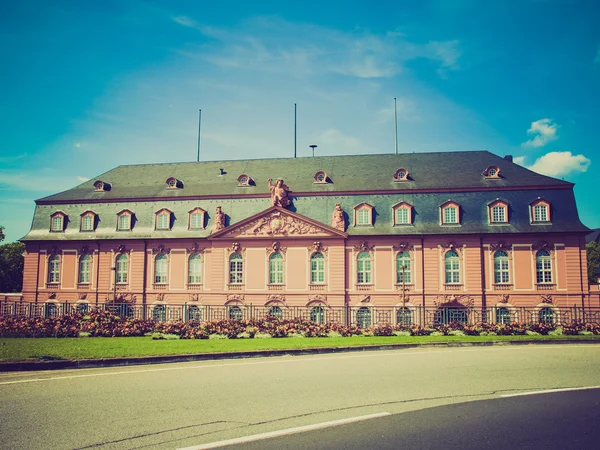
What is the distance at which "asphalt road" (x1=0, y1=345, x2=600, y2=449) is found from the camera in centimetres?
682

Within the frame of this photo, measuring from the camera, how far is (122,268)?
38812 millimetres

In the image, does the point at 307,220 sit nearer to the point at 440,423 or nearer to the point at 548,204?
the point at 548,204

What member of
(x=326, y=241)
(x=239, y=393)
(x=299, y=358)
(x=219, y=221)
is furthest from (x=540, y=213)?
(x=239, y=393)

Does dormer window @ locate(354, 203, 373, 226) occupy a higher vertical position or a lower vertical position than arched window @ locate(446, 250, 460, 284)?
higher

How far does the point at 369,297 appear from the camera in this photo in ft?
115

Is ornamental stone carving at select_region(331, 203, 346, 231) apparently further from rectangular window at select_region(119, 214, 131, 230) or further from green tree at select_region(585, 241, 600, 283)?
green tree at select_region(585, 241, 600, 283)

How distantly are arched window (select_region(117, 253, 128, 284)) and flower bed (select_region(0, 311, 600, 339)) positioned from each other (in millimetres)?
16744

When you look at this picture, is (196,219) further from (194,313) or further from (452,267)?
(452,267)

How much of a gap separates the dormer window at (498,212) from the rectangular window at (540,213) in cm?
204

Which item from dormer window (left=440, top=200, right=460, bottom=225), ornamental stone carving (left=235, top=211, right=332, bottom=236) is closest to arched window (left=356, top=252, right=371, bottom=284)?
ornamental stone carving (left=235, top=211, right=332, bottom=236)

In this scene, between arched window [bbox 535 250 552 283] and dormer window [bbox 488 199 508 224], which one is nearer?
arched window [bbox 535 250 552 283]

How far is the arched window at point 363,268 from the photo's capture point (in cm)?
3553

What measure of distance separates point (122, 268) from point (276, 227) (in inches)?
540

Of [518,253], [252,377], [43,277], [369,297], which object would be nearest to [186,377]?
[252,377]
